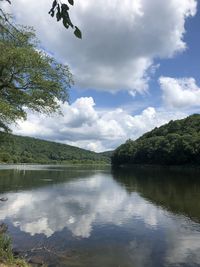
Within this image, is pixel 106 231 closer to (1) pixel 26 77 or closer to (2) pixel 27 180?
(1) pixel 26 77

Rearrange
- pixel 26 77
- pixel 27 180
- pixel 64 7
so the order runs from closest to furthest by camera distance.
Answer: pixel 64 7 → pixel 26 77 → pixel 27 180

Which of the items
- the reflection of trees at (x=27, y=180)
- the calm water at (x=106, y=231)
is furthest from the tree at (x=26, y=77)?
the reflection of trees at (x=27, y=180)

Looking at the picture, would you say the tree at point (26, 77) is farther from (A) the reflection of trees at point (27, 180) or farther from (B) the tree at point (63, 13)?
(A) the reflection of trees at point (27, 180)

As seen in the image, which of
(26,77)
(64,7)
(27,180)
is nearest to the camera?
(64,7)

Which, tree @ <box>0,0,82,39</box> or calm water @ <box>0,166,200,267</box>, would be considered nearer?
tree @ <box>0,0,82,39</box>

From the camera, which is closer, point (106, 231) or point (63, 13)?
point (63, 13)

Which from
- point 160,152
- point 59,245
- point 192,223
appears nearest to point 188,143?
point 160,152

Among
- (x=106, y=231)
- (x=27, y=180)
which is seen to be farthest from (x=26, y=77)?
(x=27, y=180)

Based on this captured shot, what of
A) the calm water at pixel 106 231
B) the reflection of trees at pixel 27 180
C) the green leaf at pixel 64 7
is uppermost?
the green leaf at pixel 64 7

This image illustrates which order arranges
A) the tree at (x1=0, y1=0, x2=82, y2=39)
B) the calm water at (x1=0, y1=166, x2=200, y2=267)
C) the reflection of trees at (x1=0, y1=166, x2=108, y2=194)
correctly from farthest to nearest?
the reflection of trees at (x1=0, y1=166, x2=108, y2=194) → the calm water at (x1=0, y1=166, x2=200, y2=267) → the tree at (x1=0, y1=0, x2=82, y2=39)

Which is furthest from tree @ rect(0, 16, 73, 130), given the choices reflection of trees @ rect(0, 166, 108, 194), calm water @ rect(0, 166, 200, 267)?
reflection of trees @ rect(0, 166, 108, 194)

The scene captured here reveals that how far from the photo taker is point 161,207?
43.9m

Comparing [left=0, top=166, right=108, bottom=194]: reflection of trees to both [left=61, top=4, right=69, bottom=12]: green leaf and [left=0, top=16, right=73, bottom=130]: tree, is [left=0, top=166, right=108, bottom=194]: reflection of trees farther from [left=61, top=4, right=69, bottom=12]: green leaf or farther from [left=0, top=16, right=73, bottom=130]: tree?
[left=61, top=4, right=69, bottom=12]: green leaf

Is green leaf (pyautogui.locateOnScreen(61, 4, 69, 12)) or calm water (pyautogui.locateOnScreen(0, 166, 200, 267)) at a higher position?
green leaf (pyautogui.locateOnScreen(61, 4, 69, 12))
